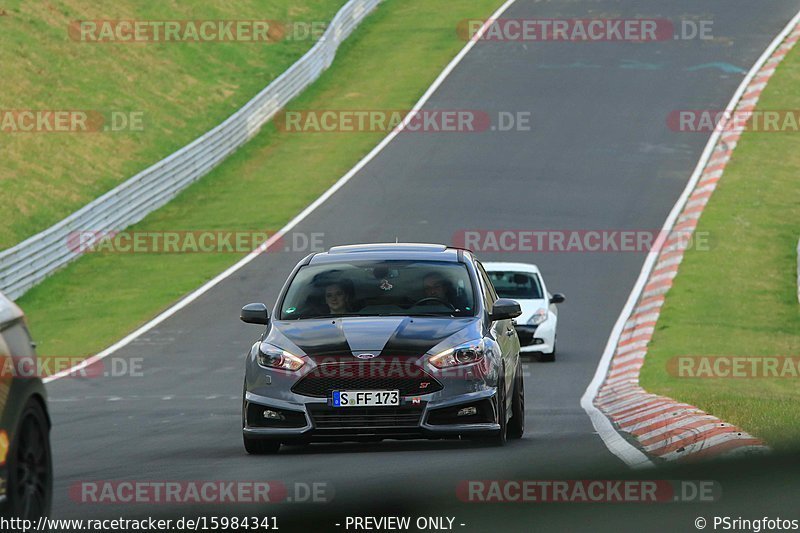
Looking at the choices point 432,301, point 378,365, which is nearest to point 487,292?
point 432,301

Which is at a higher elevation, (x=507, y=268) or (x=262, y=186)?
(x=262, y=186)

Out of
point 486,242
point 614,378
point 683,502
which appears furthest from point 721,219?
point 683,502

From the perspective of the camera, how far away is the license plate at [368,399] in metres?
12.0

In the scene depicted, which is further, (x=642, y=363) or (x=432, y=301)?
(x=642, y=363)

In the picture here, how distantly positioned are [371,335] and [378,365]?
34 cm

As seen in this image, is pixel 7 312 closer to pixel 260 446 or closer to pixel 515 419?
pixel 260 446

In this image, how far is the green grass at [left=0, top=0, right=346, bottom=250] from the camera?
35281 millimetres

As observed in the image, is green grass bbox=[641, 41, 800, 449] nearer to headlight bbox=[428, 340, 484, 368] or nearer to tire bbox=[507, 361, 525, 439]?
tire bbox=[507, 361, 525, 439]

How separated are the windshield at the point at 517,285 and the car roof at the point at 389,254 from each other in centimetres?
1062

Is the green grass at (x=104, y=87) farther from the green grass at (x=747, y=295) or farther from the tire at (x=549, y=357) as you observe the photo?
the green grass at (x=747, y=295)

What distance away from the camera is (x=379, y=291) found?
13203 mm

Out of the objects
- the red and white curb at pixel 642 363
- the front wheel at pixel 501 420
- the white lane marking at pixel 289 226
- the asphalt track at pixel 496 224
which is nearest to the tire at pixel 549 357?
the asphalt track at pixel 496 224

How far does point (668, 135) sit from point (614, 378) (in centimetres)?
2051

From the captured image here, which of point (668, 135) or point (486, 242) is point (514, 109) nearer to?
point (668, 135)
